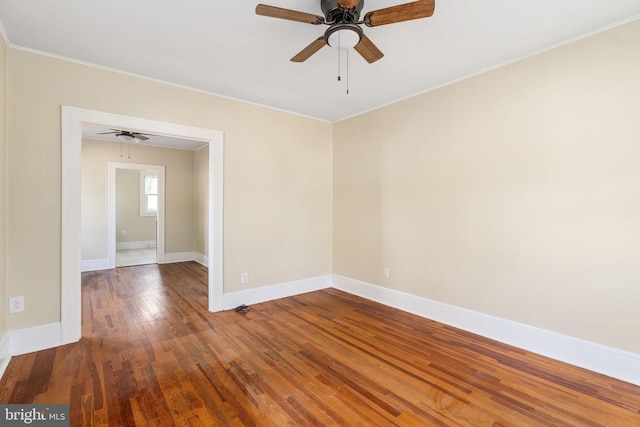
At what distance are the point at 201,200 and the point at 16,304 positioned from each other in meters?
4.19

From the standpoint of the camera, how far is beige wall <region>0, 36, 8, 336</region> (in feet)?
7.64

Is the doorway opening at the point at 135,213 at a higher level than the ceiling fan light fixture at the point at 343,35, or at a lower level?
lower

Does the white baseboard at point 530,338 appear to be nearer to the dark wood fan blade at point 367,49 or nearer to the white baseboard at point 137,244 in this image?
the dark wood fan blade at point 367,49

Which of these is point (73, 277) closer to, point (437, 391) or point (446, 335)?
point (437, 391)

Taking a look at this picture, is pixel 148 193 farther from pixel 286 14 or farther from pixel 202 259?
pixel 286 14

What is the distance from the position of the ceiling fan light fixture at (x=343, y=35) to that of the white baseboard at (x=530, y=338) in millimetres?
2772

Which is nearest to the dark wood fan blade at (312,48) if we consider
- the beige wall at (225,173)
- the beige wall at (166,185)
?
the beige wall at (225,173)

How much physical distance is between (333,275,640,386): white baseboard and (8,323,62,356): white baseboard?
3.47 m

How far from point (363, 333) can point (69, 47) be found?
376 cm

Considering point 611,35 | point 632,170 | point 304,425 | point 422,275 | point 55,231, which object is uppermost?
point 611,35

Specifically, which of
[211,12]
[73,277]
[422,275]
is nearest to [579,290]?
[422,275]

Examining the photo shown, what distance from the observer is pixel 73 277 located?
2738mm

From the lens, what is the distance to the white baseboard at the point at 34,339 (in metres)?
2.48

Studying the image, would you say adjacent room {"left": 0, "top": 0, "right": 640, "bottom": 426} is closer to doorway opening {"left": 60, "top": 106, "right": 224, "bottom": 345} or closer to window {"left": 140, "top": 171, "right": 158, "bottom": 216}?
doorway opening {"left": 60, "top": 106, "right": 224, "bottom": 345}
